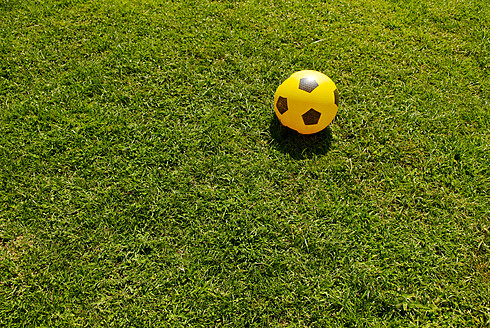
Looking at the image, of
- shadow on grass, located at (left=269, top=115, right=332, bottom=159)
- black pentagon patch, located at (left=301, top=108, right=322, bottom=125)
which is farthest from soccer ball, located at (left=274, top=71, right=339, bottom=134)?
shadow on grass, located at (left=269, top=115, right=332, bottom=159)

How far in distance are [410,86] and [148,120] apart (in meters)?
3.15

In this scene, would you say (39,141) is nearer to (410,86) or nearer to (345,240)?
(345,240)

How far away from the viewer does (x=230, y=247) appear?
3129 mm

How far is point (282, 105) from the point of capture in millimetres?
3615

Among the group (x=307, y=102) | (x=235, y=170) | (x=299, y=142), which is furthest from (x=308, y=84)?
(x=235, y=170)

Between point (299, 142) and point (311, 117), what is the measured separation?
0.40m

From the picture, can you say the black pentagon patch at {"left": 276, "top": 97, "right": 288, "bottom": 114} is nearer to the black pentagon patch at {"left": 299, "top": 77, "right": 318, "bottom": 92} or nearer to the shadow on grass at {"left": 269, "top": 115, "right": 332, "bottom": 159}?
the black pentagon patch at {"left": 299, "top": 77, "right": 318, "bottom": 92}

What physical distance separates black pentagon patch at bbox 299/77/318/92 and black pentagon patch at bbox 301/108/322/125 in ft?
0.67

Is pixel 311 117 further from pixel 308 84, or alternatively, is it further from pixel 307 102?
pixel 308 84

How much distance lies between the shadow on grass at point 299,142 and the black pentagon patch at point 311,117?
33cm

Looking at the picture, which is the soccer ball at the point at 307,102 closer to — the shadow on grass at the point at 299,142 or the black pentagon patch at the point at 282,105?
the black pentagon patch at the point at 282,105

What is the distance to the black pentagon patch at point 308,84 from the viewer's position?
3490 millimetres

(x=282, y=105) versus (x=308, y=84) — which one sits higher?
(x=308, y=84)

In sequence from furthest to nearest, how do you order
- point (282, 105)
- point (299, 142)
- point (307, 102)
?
1. point (299, 142)
2. point (282, 105)
3. point (307, 102)
